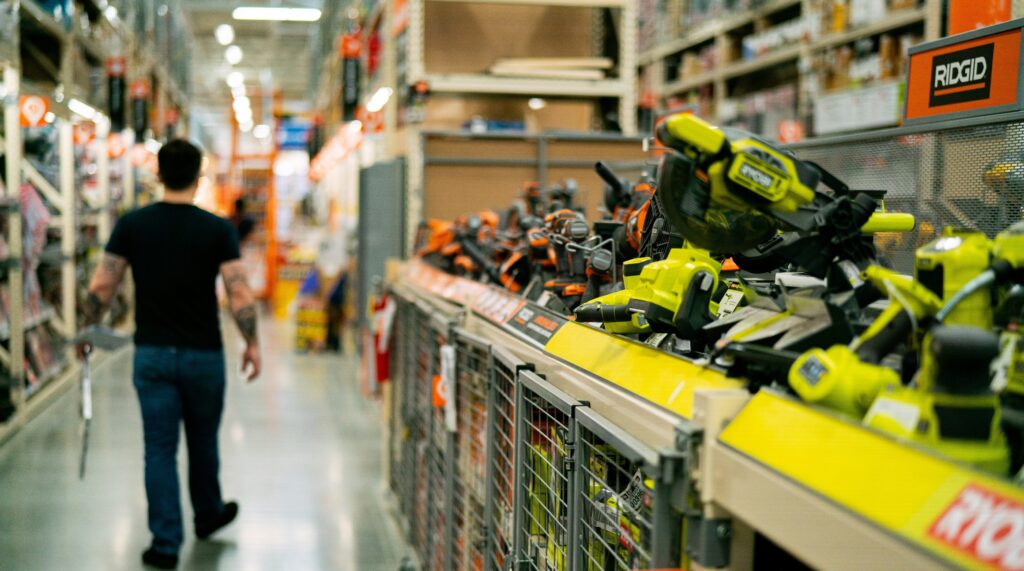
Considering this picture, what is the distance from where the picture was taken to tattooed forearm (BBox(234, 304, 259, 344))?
4.24 meters

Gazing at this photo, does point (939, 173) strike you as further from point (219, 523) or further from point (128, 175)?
point (128, 175)

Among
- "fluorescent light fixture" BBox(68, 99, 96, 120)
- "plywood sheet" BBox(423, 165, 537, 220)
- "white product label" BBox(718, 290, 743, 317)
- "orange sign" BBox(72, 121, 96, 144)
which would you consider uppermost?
"fluorescent light fixture" BBox(68, 99, 96, 120)

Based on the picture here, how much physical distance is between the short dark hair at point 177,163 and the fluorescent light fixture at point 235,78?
26676 mm

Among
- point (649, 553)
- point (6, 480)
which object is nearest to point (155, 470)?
point (6, 480)

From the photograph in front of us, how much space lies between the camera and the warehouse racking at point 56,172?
Answer: 6.44 meters

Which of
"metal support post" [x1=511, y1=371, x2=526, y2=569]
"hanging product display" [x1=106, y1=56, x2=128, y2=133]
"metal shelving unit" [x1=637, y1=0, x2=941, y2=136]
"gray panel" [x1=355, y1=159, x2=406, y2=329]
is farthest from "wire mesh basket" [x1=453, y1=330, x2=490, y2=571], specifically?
"hanging product display" [x1=106, y1=56, x2=128, y2=133]

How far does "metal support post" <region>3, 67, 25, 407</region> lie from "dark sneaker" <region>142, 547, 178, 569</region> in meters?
3.03

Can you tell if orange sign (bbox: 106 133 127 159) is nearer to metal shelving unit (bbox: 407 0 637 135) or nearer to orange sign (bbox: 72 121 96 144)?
orange sign (bbox: 72 121 96 144)

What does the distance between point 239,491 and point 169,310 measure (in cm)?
167

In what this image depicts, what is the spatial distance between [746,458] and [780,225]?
0.47 meters

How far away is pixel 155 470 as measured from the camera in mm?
3990

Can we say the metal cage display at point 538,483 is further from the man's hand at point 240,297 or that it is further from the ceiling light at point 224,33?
the ceiling light at point 224,33

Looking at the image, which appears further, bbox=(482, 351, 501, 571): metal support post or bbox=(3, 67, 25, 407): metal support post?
bbox=(3, 67, 25, 407): metal support post

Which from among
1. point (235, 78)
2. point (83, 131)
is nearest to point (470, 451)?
point (83, 131)
